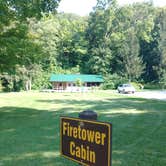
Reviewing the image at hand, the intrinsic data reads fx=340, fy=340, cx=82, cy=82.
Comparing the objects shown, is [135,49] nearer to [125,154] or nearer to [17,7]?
[17,7]

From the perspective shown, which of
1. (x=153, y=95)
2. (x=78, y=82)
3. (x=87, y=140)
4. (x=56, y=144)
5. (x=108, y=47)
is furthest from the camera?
(x=108, y=47)

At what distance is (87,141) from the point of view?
2.60 m

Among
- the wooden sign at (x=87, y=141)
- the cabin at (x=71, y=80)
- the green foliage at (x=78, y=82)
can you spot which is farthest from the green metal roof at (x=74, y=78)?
the wooden sign at (x=87, y=141)

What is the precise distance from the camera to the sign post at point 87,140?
8.13ft

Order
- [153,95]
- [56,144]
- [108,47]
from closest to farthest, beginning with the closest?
[56,144]
[153,95]
[108,47]

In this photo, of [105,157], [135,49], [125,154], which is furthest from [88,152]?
[135,49]

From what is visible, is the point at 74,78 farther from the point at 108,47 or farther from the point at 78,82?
the point at 108,47

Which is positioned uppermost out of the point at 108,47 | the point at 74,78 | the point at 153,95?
the point at 108,47

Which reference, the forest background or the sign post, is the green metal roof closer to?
the forest background

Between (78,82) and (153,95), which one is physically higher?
(78,82)

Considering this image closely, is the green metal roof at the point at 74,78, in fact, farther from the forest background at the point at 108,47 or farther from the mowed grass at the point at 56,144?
the mowed grass at the point at 56,144

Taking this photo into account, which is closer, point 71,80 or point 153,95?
point 153,95

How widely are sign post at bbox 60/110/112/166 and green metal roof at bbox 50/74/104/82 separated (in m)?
59.4

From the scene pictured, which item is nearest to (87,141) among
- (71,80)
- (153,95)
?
(153,95)
